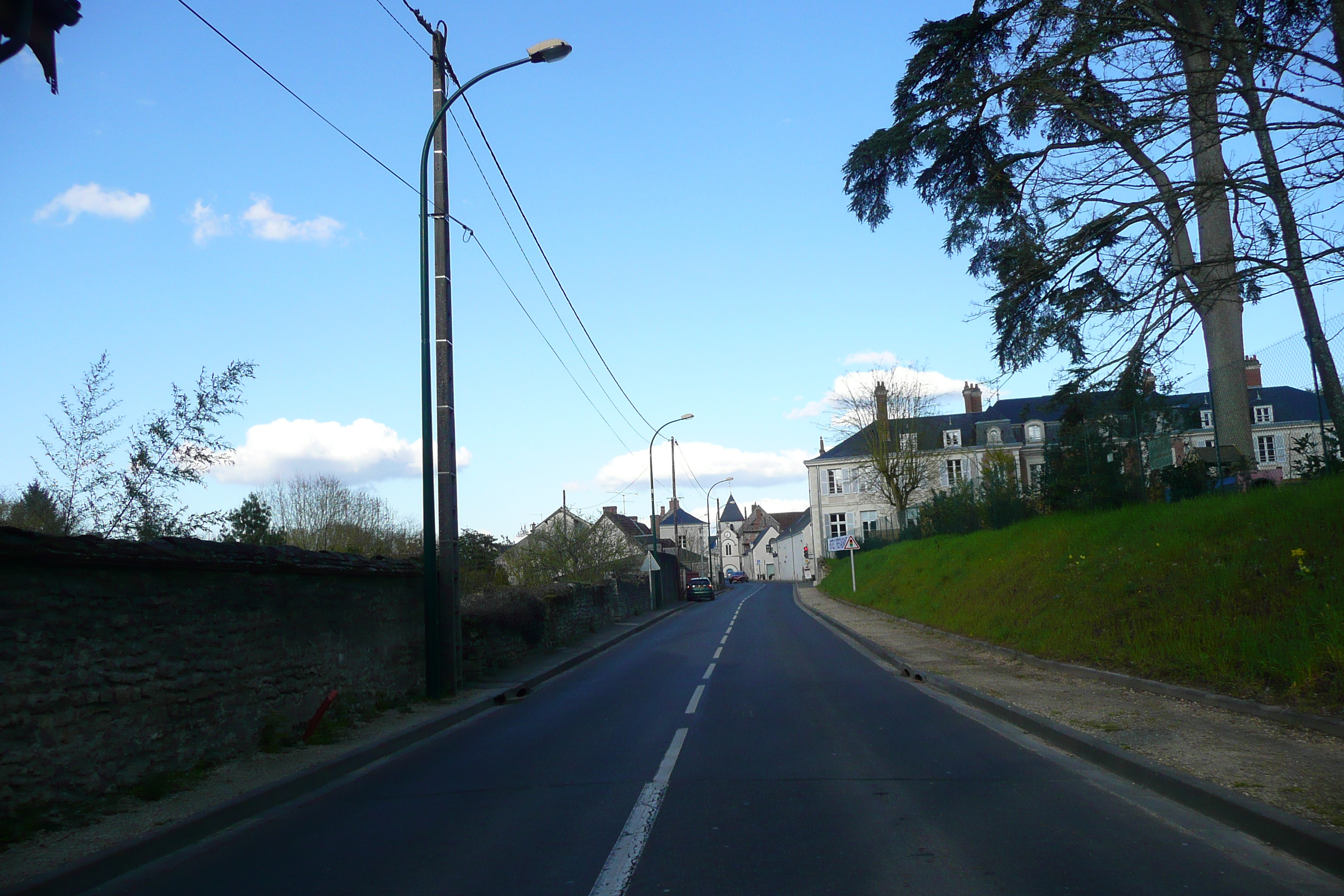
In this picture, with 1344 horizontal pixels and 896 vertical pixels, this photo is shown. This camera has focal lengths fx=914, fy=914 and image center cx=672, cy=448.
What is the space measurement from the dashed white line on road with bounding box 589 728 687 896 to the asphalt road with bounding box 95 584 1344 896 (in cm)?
2

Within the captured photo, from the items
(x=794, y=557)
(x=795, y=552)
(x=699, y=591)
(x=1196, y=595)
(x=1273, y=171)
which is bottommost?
(x=699, y=591)

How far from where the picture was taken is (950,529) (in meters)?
31.9

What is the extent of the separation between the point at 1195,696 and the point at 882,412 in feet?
120

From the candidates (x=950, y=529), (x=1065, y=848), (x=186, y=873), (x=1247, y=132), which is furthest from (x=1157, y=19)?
(x=950, y=529)

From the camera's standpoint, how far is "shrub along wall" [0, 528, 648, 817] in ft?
20.4

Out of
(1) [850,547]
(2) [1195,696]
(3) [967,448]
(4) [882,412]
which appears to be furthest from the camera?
(3) [967,448]

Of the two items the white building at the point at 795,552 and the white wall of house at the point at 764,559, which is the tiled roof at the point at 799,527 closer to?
the white building at the point at 795,552

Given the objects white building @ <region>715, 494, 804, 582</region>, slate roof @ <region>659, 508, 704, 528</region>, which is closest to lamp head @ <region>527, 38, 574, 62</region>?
white building @ <region>715, 494, 804, 582</region>

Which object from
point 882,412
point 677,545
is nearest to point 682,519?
point 677,545

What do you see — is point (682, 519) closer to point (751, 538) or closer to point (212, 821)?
point (751, 538)

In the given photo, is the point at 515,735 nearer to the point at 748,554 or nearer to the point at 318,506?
the point at 318,506

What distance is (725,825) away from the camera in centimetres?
591

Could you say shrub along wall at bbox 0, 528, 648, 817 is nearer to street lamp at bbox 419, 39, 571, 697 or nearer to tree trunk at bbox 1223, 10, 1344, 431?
street lamp at bbox 419, 39, 571, 697

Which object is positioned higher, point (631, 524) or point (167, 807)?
point (631, 524)
